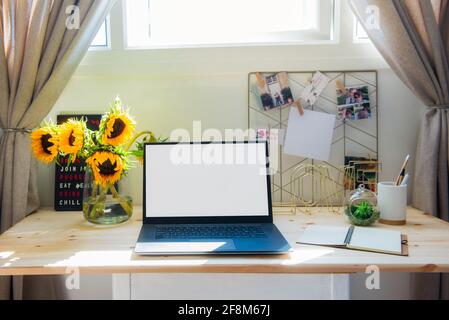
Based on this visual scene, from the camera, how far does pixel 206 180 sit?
3.74ft

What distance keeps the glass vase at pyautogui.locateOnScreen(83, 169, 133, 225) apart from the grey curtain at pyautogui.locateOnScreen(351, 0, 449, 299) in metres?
0.99

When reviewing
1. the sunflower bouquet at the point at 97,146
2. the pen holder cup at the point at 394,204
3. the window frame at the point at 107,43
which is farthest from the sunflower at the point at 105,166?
the pen holder cup at the point at 394,204

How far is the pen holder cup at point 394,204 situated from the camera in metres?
1.10

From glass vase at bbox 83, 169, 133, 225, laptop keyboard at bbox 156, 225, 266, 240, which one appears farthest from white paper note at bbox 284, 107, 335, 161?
glass vase at bbox 83, 169, 133, 225

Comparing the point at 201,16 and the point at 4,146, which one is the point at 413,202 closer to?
the point at 201,16

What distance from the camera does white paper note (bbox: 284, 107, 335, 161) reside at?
1319mm

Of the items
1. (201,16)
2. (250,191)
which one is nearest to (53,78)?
(201,16)

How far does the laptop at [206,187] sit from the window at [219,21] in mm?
485

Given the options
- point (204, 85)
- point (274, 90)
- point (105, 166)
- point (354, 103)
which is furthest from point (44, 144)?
point (354, 103)

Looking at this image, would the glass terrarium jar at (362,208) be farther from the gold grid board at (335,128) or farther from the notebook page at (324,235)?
the gold grid board at (335,128)

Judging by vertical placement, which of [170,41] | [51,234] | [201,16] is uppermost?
[201,16]

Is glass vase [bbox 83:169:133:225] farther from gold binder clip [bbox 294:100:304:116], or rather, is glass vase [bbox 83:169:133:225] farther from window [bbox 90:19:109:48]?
gold binder clip [bbox 294:100:304:116]
